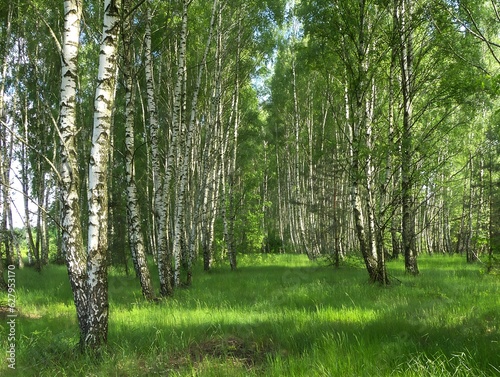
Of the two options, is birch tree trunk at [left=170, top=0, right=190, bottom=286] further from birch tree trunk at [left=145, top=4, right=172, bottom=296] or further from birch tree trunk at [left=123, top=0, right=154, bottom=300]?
birch tree trunk at [left=123, top=0, right=154, bottom=300]

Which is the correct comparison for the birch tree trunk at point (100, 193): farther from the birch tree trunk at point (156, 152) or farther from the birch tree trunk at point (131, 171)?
the birch tree trunk at point (156, 152)

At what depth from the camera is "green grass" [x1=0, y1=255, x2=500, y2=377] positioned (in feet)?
10.2

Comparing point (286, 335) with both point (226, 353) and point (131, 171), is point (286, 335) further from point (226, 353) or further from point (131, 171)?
point (131, 171)

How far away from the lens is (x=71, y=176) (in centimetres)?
387

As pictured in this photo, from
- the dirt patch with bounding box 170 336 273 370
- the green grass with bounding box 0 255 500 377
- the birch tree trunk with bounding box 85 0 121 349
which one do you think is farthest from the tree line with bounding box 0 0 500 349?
the dirt patch with bounding box 170 336 273 370

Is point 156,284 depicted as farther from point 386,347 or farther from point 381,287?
point 386,347

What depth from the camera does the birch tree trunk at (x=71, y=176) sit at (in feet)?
12.3

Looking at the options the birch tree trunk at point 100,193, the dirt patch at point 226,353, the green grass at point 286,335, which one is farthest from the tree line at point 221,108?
the dirt patch at point 226,353

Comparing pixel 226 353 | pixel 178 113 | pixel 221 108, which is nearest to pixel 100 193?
pixel 226 353

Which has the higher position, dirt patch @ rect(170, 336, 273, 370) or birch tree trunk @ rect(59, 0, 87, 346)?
birch tree trunk @ rect(59, 0, 87, 346)

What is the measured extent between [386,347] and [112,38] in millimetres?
4339

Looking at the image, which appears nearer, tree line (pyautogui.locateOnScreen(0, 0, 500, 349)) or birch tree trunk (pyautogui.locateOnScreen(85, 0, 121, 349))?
birch tree trunk (pyautogui.locateOnScreen(85, 0, 121, 349))

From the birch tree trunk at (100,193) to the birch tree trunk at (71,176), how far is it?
0.14m

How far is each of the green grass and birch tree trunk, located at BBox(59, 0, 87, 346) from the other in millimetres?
747
